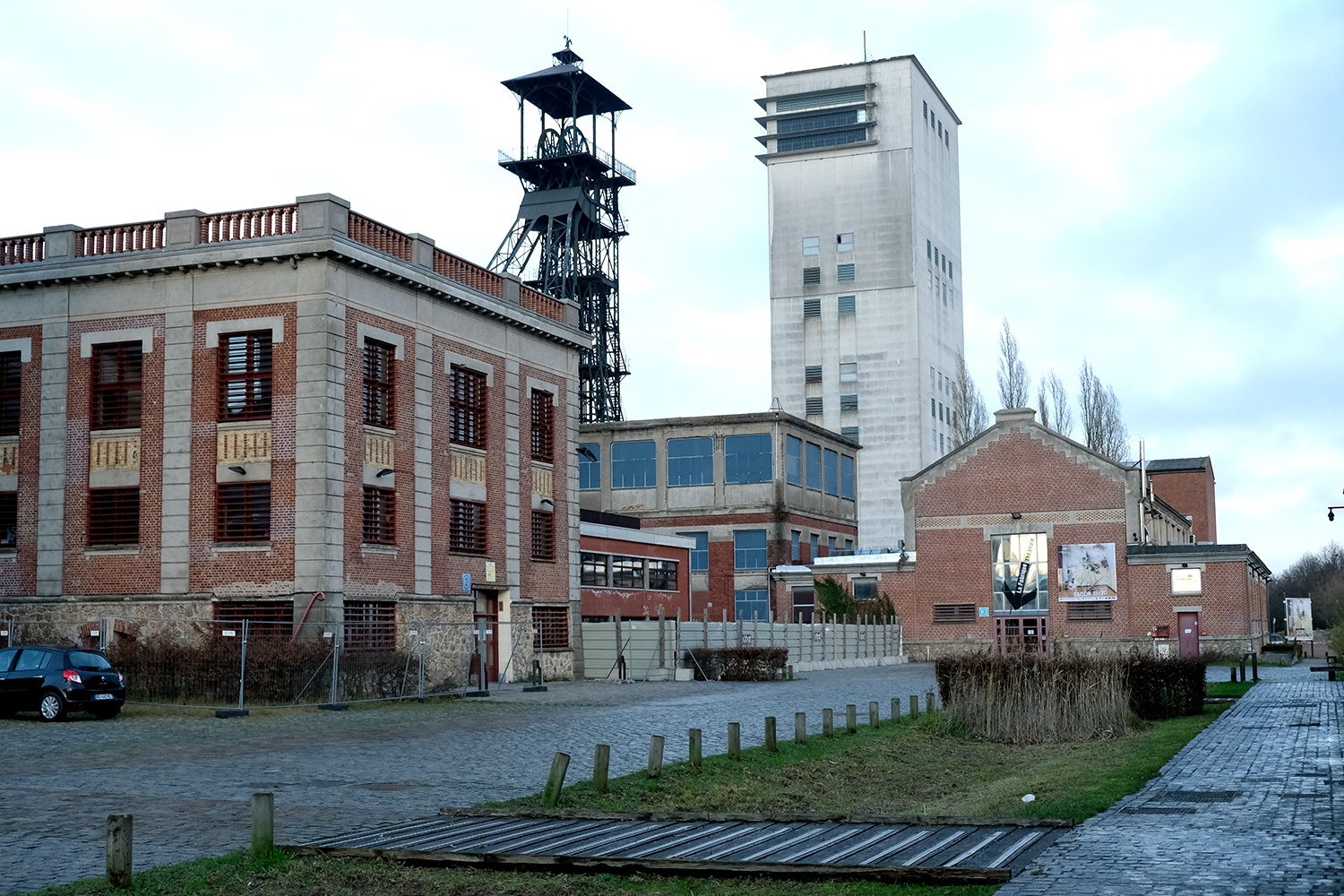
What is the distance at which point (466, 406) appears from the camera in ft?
127

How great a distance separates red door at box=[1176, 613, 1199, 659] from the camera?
6053 centimetres

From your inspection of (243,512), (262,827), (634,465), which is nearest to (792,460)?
(634,465)

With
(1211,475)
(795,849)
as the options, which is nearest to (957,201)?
(1211,475)

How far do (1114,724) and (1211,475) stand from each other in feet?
275

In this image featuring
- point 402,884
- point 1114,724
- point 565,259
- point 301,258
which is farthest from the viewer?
point 565,259

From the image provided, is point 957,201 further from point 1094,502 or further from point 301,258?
point 301,258

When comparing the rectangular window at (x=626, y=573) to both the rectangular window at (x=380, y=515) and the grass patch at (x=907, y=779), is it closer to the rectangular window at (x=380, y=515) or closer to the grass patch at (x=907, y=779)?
the rectangular window at (x=380, y=515)

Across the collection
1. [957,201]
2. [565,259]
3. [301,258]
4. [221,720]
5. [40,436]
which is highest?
[957,201]

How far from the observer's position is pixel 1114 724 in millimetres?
23375

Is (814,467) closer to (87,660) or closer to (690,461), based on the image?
(690,461)

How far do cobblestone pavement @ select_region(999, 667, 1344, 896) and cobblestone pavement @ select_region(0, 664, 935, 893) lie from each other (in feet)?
21.5

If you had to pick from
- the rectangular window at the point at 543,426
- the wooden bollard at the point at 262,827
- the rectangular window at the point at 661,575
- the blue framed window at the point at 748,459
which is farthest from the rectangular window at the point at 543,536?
the wooden bollard at the point at 262,827

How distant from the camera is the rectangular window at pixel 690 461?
72562mm

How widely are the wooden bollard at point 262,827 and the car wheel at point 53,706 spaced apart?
17.3 metres
